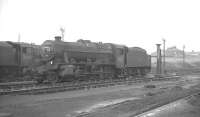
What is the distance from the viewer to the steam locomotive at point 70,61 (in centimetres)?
2041

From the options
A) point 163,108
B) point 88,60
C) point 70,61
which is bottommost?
point 163,108

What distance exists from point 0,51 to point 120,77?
12.2m

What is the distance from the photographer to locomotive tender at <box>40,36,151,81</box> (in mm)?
20469

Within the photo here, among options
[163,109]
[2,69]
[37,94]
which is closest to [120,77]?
[2,69]

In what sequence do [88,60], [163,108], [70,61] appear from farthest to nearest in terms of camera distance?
[88,60] → [70,61] → [163,108]

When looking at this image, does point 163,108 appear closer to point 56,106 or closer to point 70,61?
point 56,106

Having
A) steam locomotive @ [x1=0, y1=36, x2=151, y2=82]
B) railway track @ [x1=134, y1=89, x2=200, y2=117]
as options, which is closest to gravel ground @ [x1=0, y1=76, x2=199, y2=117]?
railway track @ [x1=134, y1=89, x2=200, y2=117]

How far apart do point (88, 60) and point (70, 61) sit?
7.57 feet

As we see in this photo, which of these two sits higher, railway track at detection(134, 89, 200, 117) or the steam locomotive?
the steam locomotive

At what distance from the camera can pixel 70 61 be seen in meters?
21.7

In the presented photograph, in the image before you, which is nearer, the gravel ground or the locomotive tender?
the gravel ground

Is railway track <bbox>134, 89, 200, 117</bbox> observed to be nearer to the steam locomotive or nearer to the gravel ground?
the gravel ground

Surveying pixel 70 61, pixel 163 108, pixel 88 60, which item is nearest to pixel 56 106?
pixel 163 108

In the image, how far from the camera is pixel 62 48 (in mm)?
21500
